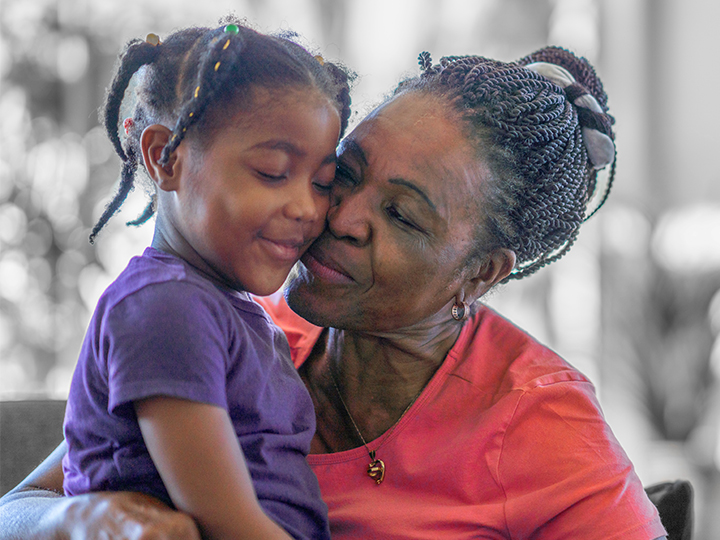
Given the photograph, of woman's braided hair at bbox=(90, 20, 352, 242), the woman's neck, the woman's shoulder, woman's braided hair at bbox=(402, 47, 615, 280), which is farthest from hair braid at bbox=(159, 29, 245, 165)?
the woman's shoulder

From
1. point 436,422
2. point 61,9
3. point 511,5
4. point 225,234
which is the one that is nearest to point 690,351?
point 511,5

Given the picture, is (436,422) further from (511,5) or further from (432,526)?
(511,5)

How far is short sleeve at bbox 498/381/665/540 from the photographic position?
1.25 meters

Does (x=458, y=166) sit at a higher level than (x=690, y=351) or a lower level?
higher

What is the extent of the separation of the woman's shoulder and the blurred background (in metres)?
2.16

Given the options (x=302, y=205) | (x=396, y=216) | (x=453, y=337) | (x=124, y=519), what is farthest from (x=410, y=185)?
(x=124, y=519)

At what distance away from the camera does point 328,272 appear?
1.42m

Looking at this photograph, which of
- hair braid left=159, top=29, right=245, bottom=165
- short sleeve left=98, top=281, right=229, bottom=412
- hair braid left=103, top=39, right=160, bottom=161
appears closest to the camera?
short sleeve left=98, top=281, right=229, bottom=412

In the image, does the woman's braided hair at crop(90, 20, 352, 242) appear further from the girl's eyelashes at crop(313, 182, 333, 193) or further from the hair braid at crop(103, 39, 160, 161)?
the girl's eyelashes at crop(313, 182, 333, 193)

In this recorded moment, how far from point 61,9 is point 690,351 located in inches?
160

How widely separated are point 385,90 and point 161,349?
3099 mm

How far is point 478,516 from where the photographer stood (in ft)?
4.41

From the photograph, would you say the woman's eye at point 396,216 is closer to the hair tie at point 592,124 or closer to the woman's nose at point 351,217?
the woman's nose at point 351,217

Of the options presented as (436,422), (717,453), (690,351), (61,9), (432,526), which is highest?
(61,9)
